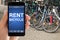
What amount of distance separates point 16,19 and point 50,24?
180 inches

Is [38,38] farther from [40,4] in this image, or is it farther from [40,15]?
[40,4]

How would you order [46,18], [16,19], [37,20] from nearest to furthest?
[16,19], [46,18], [37,20]

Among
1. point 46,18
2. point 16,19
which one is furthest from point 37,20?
→ point 16,19

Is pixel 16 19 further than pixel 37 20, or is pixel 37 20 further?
pixel 37 20

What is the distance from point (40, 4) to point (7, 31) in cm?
531

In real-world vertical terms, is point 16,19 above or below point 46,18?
above

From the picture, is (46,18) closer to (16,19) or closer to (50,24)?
(50,24)

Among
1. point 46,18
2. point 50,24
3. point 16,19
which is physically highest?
point 16,19

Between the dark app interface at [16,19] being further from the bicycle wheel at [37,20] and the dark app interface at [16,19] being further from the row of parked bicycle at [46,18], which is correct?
the bicycle wheel at [37,20]

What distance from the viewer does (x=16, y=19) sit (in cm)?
61

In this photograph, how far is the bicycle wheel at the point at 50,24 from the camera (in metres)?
4.98

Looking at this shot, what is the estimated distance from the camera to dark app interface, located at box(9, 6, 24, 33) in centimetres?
60

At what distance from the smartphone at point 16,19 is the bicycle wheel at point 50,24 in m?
4.40

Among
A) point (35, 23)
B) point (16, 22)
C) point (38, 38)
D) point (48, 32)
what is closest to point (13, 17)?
point (16, 22)
